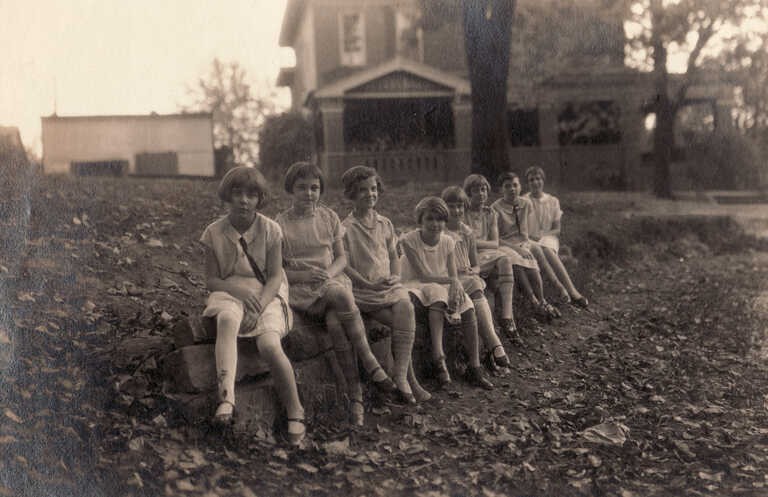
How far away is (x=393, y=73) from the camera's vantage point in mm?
22312

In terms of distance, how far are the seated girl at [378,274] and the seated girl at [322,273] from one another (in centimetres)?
17

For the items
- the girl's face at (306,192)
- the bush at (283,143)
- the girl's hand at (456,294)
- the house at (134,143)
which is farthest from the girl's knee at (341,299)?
the bush at (283,143)

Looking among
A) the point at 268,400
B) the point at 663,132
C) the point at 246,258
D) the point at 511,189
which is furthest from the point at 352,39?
the point at 268,400

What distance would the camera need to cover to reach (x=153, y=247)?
7.25 meters

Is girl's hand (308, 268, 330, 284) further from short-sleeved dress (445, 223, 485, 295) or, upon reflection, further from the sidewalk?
the sidewalk

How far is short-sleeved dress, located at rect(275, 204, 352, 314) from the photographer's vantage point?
16.9ft

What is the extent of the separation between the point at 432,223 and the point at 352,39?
774 inches

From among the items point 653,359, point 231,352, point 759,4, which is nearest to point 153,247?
point 231,352

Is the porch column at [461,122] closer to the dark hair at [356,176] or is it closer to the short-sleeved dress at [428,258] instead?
the short-sleeved dress at [428,258]

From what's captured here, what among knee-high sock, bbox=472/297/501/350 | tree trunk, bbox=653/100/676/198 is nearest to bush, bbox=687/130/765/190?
tree trunk, bbox=653/100/676/198

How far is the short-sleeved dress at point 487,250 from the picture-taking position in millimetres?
7004

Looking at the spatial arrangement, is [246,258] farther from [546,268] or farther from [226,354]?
[546,268]

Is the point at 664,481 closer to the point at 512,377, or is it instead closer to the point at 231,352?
the point at 512,377

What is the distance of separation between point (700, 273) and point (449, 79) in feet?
43.8
